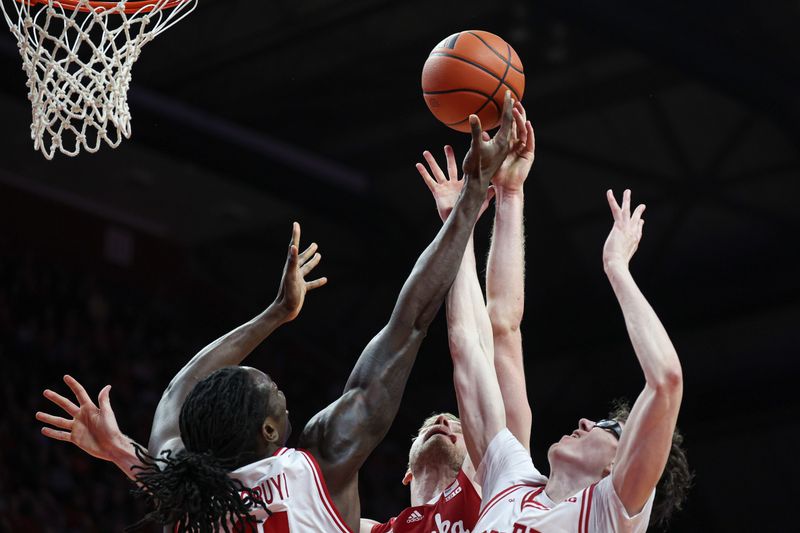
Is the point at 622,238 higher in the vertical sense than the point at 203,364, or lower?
higher

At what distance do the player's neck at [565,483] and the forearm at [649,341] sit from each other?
0.33 metres

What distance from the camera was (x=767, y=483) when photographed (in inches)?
339

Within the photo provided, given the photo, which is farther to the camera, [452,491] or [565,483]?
[452,491]

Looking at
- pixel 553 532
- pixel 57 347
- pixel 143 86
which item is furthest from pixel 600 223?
pixel 553 532

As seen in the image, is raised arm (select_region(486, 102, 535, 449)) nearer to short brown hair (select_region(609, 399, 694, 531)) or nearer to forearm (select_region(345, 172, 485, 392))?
short brown hair (select_region(609, 399, 694, 531))

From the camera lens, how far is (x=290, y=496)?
2.14m

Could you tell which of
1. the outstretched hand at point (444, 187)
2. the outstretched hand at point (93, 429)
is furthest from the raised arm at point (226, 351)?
the outstretched hand at point (444, 187)

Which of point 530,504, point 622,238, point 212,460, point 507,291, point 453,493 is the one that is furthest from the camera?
point 507,291

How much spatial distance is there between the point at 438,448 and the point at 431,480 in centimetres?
10

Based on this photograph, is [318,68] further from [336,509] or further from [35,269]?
[336,509]

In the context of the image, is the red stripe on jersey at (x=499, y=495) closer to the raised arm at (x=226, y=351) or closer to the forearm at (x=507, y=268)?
the forearm at (x=507, y=268)

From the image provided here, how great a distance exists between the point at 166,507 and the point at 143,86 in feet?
22.8

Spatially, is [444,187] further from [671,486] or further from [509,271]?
[671,486]

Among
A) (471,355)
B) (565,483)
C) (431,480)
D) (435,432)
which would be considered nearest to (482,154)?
(471,355)
